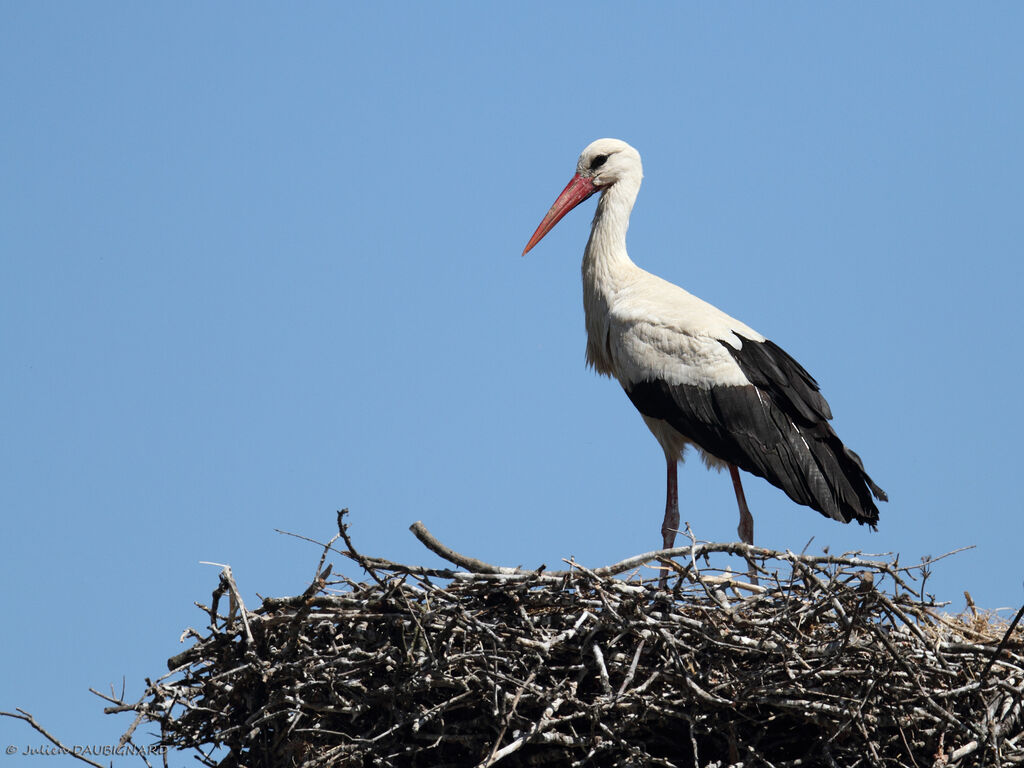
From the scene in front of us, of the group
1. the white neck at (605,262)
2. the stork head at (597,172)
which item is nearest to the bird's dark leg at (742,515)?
the white neck at (605,262)

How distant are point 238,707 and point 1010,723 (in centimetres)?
291

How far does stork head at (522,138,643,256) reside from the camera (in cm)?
871

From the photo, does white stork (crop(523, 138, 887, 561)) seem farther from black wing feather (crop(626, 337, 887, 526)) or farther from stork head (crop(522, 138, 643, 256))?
stork head (crop(522, 138, 643, 256))

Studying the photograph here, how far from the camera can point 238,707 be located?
18.5 feet

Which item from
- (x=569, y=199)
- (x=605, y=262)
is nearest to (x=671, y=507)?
(x=605, y=262)

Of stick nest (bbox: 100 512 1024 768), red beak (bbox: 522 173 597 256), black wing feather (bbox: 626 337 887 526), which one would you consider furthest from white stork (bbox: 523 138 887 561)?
stick nest (bbox: 100 512 1024 768)

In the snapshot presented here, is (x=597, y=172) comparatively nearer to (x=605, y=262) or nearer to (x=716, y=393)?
(x=605, y=262)

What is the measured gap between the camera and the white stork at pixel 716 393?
7297 mm

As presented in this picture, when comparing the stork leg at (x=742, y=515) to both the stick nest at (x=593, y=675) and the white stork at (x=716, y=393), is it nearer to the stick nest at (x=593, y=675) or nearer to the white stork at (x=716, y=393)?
the white stork at (x=716, y=393)

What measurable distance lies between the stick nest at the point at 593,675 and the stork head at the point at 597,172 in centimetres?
372

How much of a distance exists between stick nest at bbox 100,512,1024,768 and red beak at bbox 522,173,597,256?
3727mm

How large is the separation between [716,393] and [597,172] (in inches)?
74.1

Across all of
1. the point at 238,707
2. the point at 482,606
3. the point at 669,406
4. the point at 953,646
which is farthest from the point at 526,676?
the point at 669,406

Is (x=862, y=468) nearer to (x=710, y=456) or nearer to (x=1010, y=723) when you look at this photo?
(x=710, y=456)
